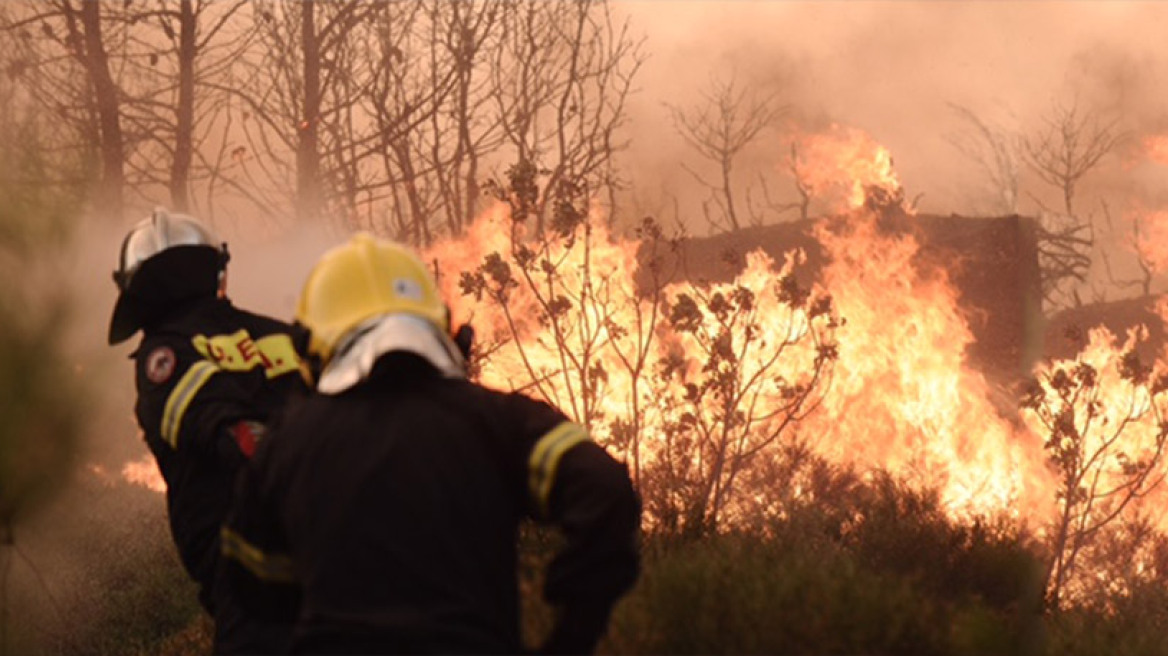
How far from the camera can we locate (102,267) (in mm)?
13992

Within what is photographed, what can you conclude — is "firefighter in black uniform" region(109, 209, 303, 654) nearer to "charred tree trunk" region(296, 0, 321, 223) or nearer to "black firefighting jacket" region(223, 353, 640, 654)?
"black firefighting jacket" region(223, 353, 640, 654)

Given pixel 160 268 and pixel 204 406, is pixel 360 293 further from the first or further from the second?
pixel 160 268

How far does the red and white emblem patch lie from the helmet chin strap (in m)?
1.69

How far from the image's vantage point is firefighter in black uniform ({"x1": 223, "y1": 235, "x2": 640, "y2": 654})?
10.4 ft

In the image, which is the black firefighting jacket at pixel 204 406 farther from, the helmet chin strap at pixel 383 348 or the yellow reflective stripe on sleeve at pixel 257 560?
the helmet chin strap at pixel 383 348

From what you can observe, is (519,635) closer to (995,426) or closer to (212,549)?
(212,549)

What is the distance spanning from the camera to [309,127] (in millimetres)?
16406

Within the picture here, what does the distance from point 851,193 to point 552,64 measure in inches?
166

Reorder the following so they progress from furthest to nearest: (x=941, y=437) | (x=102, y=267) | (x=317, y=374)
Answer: (x=941, y=437), (x=102, y=267), (x=317, y=374)

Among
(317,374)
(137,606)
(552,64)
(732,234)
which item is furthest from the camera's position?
(732,234)

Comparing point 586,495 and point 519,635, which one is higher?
point 586,495

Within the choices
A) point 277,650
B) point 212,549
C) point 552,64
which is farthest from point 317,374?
point 552,64

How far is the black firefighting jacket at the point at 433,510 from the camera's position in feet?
10.4

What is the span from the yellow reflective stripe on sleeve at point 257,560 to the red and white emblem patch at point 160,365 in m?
1.44
